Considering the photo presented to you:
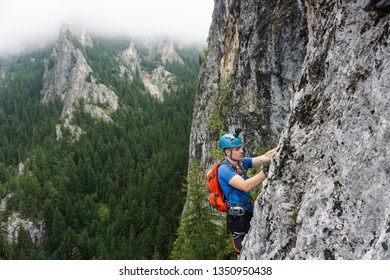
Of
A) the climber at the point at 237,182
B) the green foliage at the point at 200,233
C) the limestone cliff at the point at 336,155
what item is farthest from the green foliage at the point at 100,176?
the limestone cliff at the point at 336,155

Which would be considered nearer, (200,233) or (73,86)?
(200,233)

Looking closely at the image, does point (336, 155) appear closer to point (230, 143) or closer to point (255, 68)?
point (230, 143)

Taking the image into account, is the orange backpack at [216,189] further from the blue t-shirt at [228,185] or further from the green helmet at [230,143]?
the green helmet at [230,143]

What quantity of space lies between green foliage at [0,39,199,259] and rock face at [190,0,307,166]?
27.5 m

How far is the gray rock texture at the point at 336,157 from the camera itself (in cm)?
490

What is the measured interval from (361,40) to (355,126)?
4.79 feet

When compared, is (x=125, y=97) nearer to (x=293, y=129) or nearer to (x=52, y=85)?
(x=52, y=85)

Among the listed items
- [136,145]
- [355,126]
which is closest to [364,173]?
[355,126]

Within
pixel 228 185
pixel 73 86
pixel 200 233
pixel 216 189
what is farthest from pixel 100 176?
pixel 228 185

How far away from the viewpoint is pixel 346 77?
18.9 feet

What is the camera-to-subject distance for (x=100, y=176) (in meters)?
102

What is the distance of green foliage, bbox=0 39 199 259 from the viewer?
70275 mm

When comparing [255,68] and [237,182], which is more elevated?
[237,182]

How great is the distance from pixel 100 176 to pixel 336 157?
10182cm
